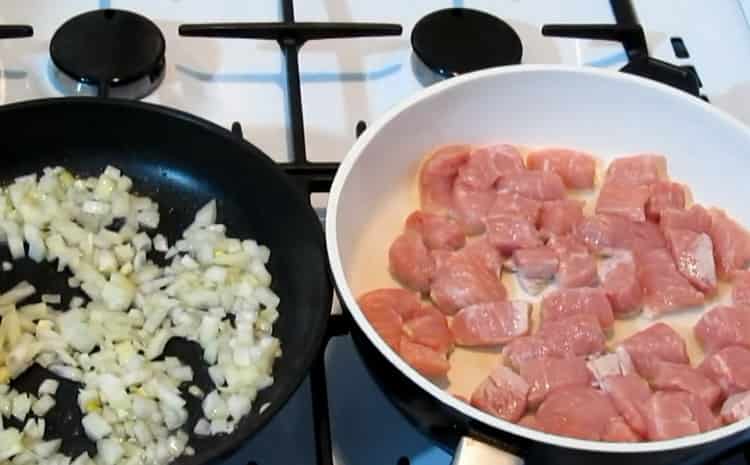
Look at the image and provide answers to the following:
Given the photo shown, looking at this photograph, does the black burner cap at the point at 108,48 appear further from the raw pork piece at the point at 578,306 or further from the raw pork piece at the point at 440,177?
the raw pork piece at the point at 578,306

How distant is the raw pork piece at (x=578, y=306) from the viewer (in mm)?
1015

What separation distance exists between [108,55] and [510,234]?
48 cm

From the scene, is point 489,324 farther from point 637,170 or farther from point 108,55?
point 108,55

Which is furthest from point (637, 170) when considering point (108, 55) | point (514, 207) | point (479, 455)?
point (108, 55)

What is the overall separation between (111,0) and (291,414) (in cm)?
58

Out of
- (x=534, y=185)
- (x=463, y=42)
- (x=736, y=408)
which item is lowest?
(x=736, y=408)

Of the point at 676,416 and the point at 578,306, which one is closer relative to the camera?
the point at 676,416

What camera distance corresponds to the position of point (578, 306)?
1.01 meters

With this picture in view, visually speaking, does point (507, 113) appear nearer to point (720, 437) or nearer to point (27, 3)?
point (720, 437)

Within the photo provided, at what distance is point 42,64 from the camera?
1173 mm

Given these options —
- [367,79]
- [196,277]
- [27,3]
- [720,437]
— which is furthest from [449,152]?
[27,3]

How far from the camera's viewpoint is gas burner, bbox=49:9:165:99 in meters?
1.13

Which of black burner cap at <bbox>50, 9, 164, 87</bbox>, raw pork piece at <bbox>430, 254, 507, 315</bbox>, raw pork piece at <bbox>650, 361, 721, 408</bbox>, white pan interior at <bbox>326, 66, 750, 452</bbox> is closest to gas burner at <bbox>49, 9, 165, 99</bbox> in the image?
black burner cap at <bbox>50, 9, 164, 87</bbox>

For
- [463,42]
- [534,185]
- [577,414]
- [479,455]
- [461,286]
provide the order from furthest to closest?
[463,42]
[534,185]
[461,286]
[577,414]
[479,455]
